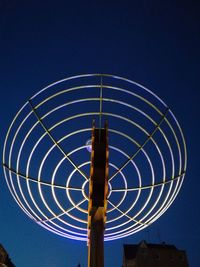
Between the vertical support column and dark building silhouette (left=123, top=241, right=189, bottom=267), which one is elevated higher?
dark building silhouette (left=123, top=241, right=189, bottom=267)

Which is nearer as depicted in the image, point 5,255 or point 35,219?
point 35,219

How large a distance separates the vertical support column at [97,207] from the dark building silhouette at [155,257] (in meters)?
39.7

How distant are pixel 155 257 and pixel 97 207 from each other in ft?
132

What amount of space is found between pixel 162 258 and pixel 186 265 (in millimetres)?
3400

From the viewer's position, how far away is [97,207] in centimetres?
321

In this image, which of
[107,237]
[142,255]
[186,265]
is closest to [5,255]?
[142,255]

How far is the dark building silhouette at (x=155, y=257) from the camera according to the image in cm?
3928

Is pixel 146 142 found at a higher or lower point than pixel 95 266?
higher

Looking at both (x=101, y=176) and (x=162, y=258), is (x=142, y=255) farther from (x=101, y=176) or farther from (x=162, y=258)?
(x=101, y=176)

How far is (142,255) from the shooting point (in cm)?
3978

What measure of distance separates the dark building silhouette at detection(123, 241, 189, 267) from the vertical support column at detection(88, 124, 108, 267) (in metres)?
39.7

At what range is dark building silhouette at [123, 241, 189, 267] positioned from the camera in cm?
3928

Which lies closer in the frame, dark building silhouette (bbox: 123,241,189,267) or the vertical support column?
the vertical support column

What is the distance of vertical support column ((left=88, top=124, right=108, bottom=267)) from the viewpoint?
10.2 feet
